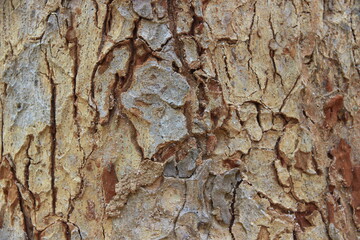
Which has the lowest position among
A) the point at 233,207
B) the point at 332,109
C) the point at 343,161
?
the point at 233,207

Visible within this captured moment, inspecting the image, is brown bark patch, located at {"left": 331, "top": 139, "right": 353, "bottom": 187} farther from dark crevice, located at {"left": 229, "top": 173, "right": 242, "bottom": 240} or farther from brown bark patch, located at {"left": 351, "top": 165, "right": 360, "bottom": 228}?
dark crevice, located at {"left": 229, "top": 173, "right": 242, "bottom": 240}

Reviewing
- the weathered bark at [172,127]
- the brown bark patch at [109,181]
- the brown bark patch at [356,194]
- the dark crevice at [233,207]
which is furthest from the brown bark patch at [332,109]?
the brown bark patch at [109,181]

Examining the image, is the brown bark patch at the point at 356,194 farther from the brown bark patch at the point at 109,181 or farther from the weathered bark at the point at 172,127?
the brown bark patch at the point at 109,181

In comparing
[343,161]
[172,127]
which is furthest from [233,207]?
[343,161]

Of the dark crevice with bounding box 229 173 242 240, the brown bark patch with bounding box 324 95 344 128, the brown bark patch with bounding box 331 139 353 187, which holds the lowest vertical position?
the dark crevice with bounding box 229 173 242 240

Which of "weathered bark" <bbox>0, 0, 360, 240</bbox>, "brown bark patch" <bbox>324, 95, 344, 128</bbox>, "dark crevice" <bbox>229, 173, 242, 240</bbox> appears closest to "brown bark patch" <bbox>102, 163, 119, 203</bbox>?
"weathered bark" <bbox>0, 0, 360, 240</bbox>

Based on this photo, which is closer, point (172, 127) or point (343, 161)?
point (172, 127)

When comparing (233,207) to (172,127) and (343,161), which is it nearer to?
(172,127)

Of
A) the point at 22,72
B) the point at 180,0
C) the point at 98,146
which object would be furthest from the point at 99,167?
the point at 180,0
